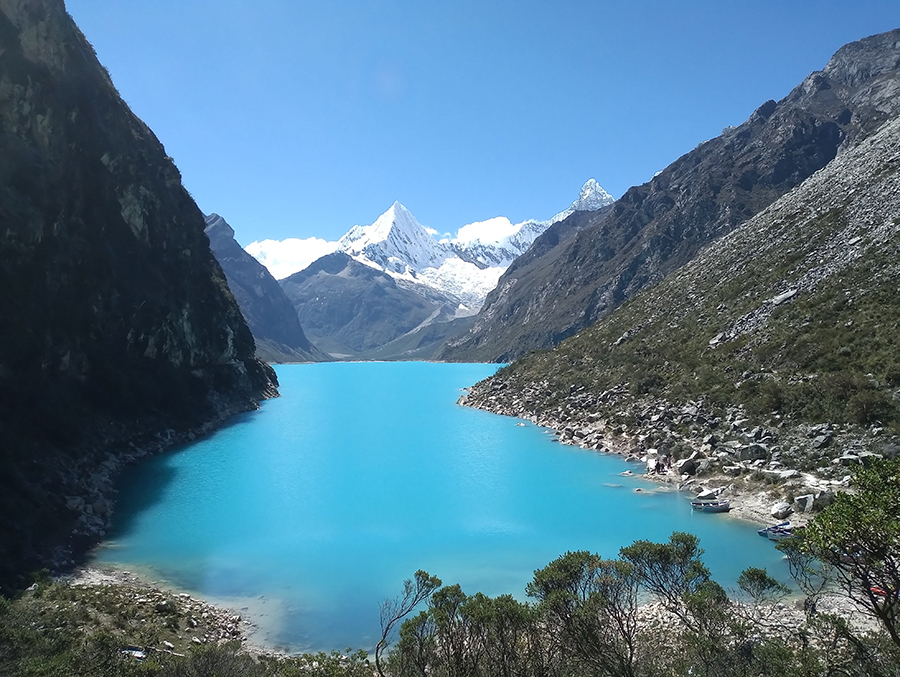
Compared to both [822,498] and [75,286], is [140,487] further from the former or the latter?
[822,498]

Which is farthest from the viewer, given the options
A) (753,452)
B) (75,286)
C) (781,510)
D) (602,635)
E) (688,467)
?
(75,286)

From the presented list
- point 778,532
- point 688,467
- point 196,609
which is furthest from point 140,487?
point 778,532

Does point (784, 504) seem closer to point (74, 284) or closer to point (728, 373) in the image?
point (728, 373)

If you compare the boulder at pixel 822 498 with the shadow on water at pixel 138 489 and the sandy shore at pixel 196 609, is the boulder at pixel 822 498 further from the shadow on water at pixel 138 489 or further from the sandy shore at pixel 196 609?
the shadow on water at pixel 138 489

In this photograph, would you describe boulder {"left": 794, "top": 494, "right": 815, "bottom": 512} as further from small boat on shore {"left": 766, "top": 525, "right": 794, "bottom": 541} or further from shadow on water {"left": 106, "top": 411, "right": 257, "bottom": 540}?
shadow on water {"left": 106, "top": 411, "right": 257, "bottom": 540}

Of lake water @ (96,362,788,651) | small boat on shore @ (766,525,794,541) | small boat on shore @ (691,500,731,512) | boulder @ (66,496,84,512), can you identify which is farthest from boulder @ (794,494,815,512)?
boulder @ (66,496,84,512)

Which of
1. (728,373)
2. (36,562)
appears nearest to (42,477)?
(36,562)

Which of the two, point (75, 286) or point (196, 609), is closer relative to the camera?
point (196, 609)
